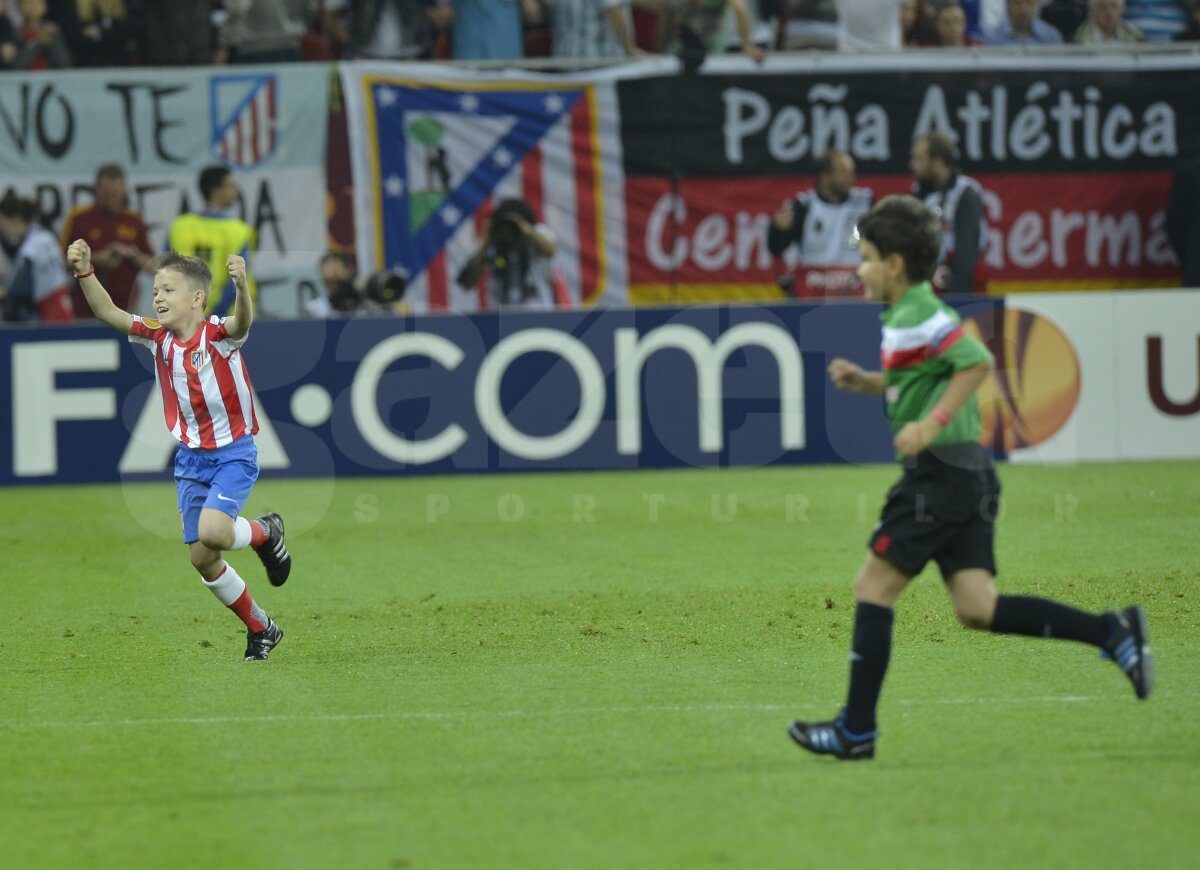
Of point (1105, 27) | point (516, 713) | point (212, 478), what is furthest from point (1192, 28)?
point (516, 713)

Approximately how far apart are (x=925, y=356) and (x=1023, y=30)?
1240cm

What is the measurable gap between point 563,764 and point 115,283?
421 inches

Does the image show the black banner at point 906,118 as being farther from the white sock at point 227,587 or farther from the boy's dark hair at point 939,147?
the white sock at point 227,587

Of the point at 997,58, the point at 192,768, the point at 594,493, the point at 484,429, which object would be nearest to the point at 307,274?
the point at 484,429

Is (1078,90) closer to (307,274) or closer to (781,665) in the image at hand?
(307,274)

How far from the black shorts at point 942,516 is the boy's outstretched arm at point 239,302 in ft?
9.27

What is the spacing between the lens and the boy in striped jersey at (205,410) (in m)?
7.64

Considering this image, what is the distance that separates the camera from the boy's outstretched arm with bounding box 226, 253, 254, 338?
23.1 feet

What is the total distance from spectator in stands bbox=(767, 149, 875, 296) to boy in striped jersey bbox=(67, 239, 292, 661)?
8.10 meters

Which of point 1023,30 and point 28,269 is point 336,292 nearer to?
point 28,269

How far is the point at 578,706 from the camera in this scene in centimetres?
662

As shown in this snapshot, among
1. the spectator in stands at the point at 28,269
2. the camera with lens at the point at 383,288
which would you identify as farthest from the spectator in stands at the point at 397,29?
the spectator in stands at the point at 28,269

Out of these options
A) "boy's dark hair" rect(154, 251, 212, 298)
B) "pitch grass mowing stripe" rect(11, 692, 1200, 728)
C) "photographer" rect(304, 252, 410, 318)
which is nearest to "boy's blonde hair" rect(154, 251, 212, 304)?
"boy's dark hair" rect(154, 251, 212, 298)

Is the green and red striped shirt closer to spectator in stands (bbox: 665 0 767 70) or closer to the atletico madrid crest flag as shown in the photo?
the atletico madrid crest flag
